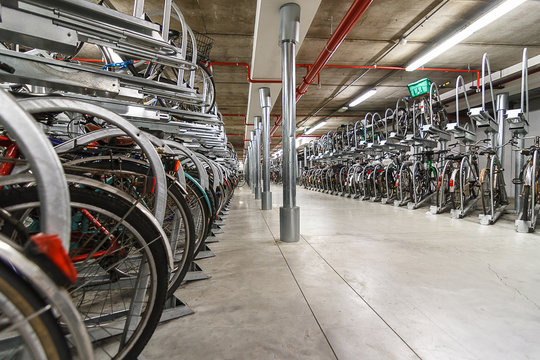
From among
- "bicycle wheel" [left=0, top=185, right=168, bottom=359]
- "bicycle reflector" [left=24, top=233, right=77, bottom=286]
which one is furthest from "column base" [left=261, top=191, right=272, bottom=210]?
"bicycle reflector" [left=24, top=233, right=77, bottom=286]

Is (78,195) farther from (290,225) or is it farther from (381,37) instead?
(381,37)

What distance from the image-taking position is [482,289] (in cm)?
146

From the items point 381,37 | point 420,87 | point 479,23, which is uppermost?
point 381,37

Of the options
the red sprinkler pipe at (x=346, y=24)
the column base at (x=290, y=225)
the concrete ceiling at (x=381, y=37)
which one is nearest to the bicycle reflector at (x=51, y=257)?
the column base at (x=290, y=225)

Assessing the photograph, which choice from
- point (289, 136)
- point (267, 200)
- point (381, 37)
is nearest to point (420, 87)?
point (381, 37)

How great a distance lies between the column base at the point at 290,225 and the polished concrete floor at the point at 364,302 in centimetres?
11

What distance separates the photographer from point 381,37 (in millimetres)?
5434

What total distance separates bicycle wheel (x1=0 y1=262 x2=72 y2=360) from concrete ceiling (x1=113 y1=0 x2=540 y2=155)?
428 centimetres

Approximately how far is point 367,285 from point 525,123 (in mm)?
3580

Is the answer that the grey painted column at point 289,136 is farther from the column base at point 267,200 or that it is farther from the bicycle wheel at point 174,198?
the column base at point 267,200

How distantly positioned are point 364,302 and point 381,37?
223 inches

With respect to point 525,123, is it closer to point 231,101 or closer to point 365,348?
point 365,348

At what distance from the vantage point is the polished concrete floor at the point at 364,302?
101 centimetres

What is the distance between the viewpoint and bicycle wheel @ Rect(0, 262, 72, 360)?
404 millimetres
